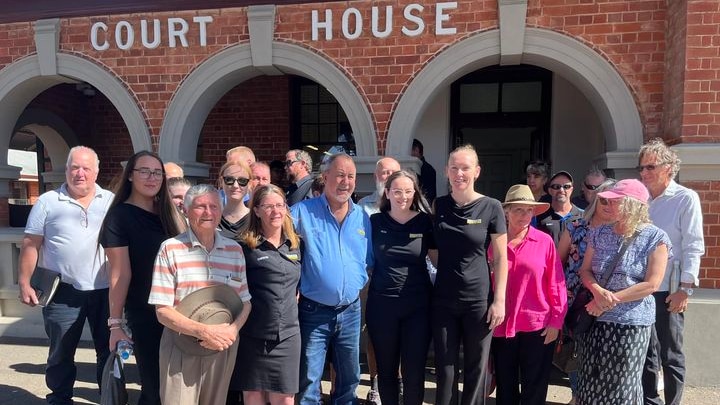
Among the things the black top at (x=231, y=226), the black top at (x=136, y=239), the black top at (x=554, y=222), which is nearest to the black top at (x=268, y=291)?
the black top at (x=231, y=226)

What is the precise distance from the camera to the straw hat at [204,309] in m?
2.29

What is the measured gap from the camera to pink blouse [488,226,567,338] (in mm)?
2779

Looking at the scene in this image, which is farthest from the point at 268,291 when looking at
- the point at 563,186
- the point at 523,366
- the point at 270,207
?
the point at 563,186

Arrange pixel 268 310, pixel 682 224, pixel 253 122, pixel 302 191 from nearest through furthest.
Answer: pixel 268 310
pixel 682 224
pixel 302 191
pixel 253 122

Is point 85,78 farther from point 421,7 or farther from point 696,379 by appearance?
point 696,379

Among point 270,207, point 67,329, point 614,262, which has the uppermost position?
point 270,207

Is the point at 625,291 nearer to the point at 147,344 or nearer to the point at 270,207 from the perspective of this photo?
the point at 270,207

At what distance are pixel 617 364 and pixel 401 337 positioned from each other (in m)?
1.25

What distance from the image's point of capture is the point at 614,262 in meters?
2.63

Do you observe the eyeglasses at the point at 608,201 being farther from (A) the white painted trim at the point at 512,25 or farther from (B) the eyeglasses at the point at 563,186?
(A) the white painted trim at the point at 512,25

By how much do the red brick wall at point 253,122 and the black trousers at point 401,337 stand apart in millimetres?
4956

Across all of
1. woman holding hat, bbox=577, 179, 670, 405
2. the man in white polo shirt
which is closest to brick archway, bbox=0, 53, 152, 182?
the man in white polo shirt

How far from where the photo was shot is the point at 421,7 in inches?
178

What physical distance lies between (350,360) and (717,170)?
11.4 ft
